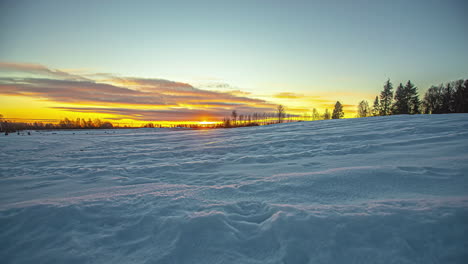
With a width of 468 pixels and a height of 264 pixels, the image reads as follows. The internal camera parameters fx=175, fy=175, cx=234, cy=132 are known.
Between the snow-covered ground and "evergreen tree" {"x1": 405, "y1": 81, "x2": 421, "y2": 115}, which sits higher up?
"evergreen tree" {"x1": 405, "y1": 81, "x2": 421, "y2": 115}

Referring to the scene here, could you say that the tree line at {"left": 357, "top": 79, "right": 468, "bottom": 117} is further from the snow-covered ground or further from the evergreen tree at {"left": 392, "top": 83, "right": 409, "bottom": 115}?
the snow-covered ground

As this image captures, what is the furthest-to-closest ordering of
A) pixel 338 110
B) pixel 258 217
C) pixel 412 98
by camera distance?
1. pixel 338 110
2. pixel 412 98
3. pixel 258 217

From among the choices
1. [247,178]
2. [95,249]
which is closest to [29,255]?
[95,249]

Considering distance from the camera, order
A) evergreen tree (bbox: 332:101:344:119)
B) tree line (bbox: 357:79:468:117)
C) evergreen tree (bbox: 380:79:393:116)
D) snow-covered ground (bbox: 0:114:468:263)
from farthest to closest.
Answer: evergreen tree (bbox: 332:101:344:119) → evergreen tree (bbox: 380:79:393:116) → tree line (bbox: 357:79:468:117) → snow-covered ground (bbox: 0:114:468:263)

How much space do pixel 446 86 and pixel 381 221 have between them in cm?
6261

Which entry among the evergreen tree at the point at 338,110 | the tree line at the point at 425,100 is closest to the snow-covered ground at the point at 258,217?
the tree line at the point at 425,100

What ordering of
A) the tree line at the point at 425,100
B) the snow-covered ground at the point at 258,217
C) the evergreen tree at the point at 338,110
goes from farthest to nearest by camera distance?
the evergreen tree at the point at 338,110
the tree line at the point at 425,100
the snow-covered ground at the point at 258,217

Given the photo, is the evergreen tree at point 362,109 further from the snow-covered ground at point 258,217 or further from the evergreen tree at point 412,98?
the snow-covered ground at point 258,217

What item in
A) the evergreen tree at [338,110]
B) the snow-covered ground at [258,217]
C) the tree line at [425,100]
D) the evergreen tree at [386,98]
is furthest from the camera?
the evergreen tree at [338,110]

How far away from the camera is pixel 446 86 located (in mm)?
40719

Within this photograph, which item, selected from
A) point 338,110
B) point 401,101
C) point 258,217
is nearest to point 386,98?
point 401,101

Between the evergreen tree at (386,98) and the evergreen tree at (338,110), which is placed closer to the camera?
the evergreen tree at (386,98)

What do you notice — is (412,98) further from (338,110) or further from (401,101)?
(338,110)

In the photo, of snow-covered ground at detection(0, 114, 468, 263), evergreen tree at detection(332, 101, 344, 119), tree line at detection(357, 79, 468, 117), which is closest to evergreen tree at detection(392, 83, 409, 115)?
tree line at detection(357, 79, 468, 117)
